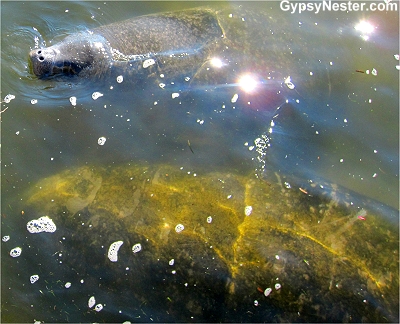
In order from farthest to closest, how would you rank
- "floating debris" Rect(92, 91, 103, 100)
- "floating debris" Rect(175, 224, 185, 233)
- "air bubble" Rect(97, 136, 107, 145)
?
"floating debris" Rect(92, 91, 103, 100) < "air bubble" Rect(97, 136, 107, 145) < "floating debris" Rect(175, 224, 185, 233)

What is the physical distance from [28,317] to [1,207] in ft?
4.44

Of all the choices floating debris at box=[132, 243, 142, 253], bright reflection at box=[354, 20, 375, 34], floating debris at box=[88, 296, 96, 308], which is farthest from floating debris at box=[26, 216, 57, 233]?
bright reflection at box=[354, 20, 375, 34]

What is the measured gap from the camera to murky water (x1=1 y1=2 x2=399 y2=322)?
4.22 meters

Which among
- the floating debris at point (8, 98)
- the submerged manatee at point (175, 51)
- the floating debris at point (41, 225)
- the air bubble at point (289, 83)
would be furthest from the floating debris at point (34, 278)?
the air bubble at point (289, 83)

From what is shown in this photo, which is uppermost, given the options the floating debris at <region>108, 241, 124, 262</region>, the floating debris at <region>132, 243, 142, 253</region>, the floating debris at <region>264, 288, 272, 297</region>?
the floating debris at <region>132, 243, 142, 253</region>

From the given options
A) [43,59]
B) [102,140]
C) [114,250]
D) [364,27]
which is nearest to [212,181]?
[114,250]

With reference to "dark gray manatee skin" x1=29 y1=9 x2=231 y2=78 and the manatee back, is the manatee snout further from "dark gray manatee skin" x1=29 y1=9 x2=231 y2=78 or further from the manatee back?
the manatee back

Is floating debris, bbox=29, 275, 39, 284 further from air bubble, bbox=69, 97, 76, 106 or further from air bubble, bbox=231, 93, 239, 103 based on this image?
air bubble, bbox=231, 93, 239, 103

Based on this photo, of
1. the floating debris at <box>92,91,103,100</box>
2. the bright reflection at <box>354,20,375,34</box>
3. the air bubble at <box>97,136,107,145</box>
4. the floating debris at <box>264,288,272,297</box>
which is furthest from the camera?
the bright reflection at <box>354,20,375,34</box>

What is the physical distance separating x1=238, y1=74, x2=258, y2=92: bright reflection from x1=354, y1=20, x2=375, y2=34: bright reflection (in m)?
Result: 2.31

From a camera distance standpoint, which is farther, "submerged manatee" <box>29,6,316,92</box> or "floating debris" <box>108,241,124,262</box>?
"submerged manatee" <box>29,6,316,92</box>

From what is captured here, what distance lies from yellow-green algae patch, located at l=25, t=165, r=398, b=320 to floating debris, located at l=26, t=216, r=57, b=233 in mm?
129

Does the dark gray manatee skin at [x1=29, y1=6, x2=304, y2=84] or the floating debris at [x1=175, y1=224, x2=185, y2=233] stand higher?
the dark gray manatee skin at [x1=29, y1=6, x2=304, y2=84]

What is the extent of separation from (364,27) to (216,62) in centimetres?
284
